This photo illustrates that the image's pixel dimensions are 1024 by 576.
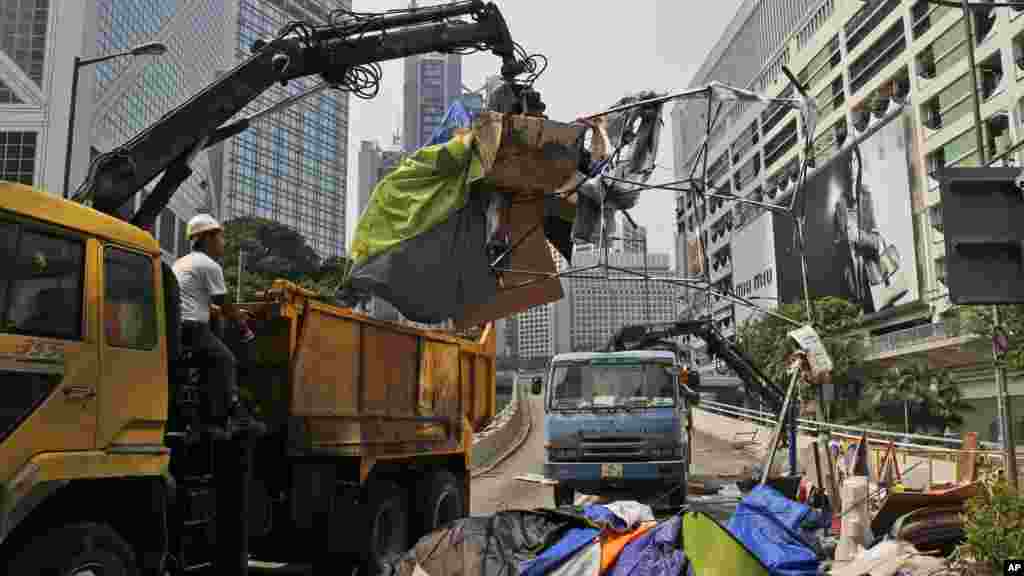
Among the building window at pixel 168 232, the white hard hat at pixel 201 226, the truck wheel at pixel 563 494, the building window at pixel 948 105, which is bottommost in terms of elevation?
the truck wheel at pixel 563 494

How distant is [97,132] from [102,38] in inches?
194

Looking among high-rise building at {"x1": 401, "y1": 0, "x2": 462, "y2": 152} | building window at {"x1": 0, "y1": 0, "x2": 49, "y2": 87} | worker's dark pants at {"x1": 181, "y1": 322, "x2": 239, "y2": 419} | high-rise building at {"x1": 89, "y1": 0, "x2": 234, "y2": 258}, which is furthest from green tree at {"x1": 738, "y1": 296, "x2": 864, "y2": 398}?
building window at {"x1": 0, "y1": 0, "x2": 49, "y2": 87}

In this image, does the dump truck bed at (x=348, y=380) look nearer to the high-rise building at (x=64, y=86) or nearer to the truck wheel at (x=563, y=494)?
the truck wheel at (x=563, y=494)

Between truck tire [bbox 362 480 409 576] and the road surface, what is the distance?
16.0 ft

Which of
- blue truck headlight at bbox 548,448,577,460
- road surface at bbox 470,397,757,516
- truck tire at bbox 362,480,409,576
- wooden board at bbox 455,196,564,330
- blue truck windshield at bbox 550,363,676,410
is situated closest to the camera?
truck tire at bbox 362,480,409,576

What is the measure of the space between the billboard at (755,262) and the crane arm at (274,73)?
209 feet

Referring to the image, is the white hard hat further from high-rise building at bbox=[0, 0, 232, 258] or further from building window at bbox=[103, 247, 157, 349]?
high-rise building at bbox=[0, 0, 232, 258]

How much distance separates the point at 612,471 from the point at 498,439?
49.1 ft

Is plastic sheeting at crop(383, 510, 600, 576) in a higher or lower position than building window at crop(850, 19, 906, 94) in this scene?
lower

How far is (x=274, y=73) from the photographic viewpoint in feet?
25.6

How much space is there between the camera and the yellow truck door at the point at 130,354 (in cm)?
451

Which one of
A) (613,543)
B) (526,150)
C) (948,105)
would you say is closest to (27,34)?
(526,150)

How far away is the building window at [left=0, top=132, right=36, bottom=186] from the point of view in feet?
115

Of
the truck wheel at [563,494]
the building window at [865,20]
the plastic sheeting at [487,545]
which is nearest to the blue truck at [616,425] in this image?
the truck wheel at [563,494]
